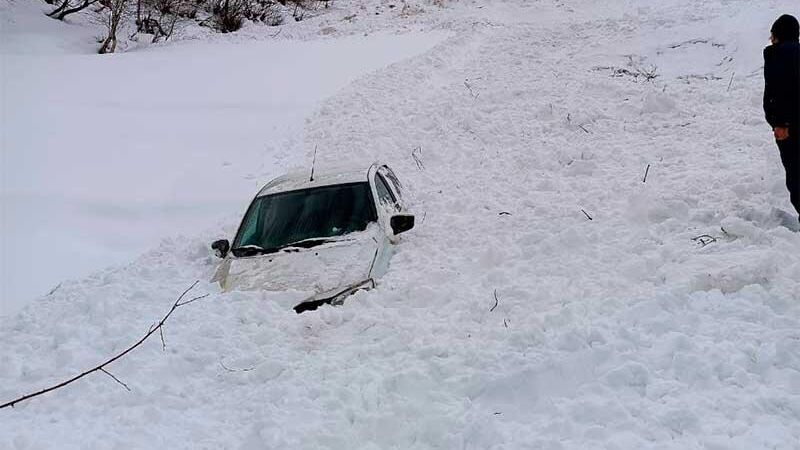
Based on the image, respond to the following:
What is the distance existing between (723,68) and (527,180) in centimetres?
712

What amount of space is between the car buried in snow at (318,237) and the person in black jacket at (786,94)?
3416 millimetres

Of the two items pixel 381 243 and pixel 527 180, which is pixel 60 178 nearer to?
pixel 381 243

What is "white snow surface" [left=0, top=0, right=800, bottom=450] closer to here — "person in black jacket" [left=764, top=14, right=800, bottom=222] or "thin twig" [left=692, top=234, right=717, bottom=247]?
"thin twig" [left=692, top=234, right=717, bottom=247]

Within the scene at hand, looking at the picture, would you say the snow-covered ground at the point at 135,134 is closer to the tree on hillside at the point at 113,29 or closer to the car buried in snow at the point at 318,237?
the tree on hillside at the point at 113,29

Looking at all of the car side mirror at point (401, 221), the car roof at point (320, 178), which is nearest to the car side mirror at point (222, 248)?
the car roof at point (320, 178)

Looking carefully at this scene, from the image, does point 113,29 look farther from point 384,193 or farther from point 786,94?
point 786,94

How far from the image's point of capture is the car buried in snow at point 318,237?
5.85 metres

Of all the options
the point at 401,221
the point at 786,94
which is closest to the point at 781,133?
the point at 786,94

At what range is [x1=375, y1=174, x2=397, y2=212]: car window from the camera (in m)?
7.27

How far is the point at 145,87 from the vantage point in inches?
611

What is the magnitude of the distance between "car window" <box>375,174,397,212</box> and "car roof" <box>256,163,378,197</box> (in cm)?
16

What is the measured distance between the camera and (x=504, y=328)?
4918mm

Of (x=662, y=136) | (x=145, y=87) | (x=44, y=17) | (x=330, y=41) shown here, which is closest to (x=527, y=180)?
(x=662, y=136)

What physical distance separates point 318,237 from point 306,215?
455 mm
